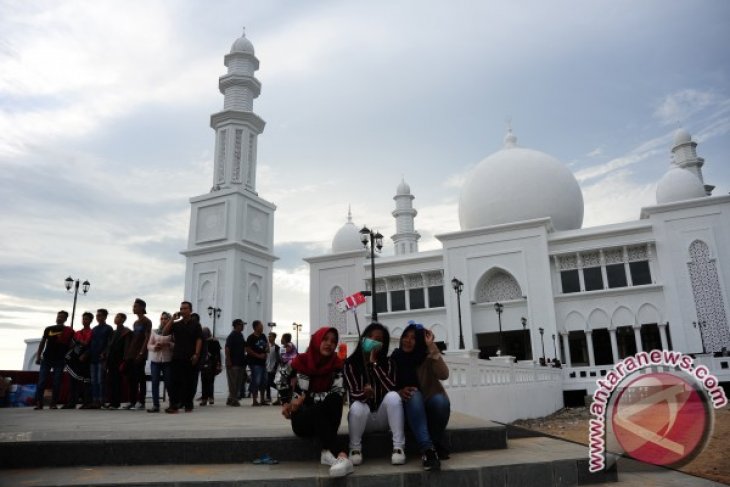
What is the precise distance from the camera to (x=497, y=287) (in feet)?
90.1

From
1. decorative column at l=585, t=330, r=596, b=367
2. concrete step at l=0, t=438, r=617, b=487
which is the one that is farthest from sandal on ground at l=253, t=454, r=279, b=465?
decorative column at l=585, t=330, r=596, b=367

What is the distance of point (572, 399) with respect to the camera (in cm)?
2067

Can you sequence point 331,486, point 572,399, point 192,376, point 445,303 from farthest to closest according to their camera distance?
point 445,303, point 572,399, point 192,376, point 331,486

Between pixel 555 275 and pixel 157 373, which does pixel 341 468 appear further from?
pixel 555 275

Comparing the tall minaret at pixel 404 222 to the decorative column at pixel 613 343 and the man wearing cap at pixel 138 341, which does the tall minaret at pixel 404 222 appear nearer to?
the decorative column at pixel 613 343

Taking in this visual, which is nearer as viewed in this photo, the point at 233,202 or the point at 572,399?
the point at 572,399

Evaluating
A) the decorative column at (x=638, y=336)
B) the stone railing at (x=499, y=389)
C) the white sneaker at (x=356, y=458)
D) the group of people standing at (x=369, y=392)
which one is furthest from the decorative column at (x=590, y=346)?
the white sneaker at (x=356, y=458)

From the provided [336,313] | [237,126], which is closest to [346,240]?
[336,313]

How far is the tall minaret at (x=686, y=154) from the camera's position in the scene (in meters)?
32.1

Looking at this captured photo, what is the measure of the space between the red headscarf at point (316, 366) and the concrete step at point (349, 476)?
0.64 metres

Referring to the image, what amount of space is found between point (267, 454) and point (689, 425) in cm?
332

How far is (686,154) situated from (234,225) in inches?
1129

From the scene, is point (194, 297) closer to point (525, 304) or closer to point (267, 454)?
point (525, 304)

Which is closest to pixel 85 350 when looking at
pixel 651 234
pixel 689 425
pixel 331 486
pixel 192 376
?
pixel 192 376
